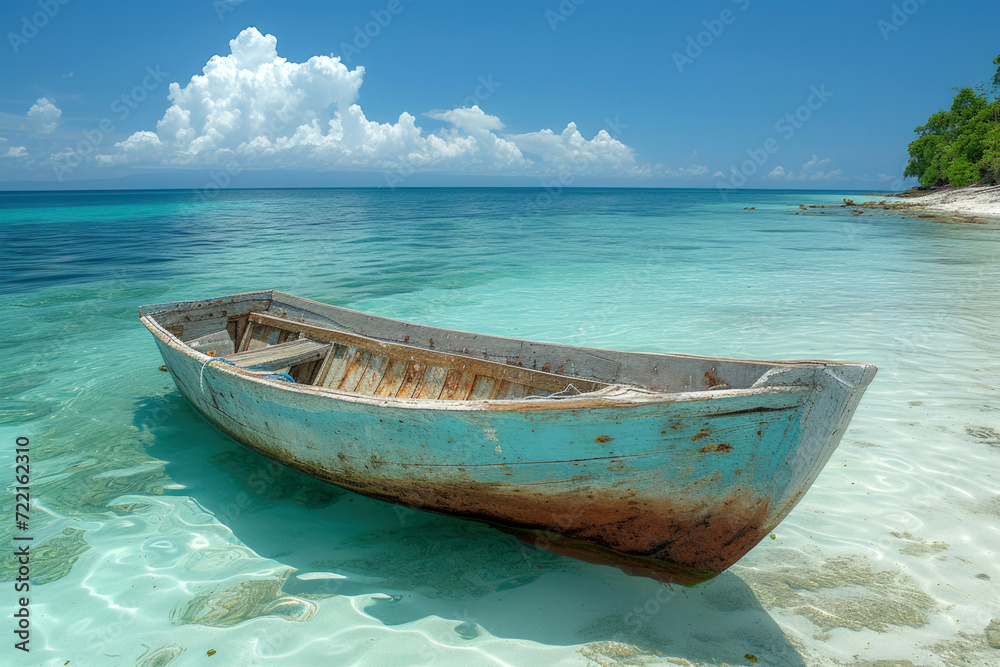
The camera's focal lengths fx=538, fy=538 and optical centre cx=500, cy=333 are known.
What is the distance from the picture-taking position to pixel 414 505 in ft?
13.5

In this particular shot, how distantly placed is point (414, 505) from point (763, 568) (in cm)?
252

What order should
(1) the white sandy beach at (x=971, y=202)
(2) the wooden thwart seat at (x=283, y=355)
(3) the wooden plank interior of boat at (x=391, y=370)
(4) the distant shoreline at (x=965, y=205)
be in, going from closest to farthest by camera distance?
1. (3) the wooden plank interior of boat at (x=391, y=370)
2. (2) the wooden thwart seat at (x=283, y=355)
3. (4) the distant shoreline at (x=965, y=205)
4. (1) the white sandy beach at (x=971, y=202)

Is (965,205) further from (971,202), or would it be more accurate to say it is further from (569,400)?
(569,400)

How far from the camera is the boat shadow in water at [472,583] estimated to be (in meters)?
3.20

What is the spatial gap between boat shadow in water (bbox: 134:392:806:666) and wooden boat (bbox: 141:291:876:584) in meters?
0.22

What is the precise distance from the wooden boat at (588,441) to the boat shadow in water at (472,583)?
8.5 inches

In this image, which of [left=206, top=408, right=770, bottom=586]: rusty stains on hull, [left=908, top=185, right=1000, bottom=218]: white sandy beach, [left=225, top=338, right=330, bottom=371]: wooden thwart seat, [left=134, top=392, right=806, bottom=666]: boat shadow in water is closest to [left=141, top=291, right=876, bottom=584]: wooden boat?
[left=206, top=408, right=770, bottom=586]: rusty stains on hull

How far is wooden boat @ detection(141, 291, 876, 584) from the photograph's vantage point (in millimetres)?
2887

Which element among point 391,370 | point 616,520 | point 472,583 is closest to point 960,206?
point 391,370

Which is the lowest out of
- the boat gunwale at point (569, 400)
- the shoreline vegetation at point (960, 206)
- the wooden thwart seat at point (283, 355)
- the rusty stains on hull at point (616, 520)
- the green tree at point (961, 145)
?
the rusty stains on hull at point (616, 520)

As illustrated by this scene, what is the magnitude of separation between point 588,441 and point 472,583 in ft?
4.69

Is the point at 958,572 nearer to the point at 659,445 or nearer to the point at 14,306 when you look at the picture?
the point at 659,445

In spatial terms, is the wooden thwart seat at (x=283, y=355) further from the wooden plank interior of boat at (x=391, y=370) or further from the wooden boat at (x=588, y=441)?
the wooden boat at (x=588, y=441)

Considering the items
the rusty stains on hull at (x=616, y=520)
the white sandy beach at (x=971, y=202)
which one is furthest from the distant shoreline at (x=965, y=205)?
Answer: the rusty stains on hull at (x=616, y=520)
